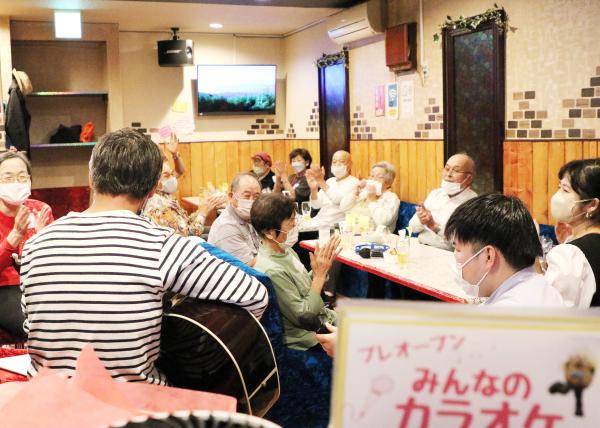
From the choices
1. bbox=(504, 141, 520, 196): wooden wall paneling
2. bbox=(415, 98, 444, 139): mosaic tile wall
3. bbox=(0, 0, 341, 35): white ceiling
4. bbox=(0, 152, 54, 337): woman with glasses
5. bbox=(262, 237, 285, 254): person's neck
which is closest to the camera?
bbox=(262, 237, 285, 254): person's neck

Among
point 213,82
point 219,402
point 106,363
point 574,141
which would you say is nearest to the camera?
point 219,402

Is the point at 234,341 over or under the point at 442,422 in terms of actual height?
under

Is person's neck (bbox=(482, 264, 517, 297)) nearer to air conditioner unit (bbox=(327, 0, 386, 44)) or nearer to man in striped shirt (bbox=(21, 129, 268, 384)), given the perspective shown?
man in striped shirt (bbox=(21, 129, 268, 384))

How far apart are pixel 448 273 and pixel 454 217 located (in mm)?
1942

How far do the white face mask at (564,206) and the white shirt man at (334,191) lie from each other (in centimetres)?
340

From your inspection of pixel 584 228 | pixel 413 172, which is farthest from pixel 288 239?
pixel 413 172

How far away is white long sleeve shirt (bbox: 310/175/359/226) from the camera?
262 inches

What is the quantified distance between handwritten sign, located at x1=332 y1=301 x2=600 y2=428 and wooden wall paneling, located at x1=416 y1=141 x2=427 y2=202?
6017mm

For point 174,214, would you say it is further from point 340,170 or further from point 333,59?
point 333,59

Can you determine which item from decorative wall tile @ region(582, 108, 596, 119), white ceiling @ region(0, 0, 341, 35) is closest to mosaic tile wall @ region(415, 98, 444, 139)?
decorative wall tile @ region(582, 108, 596, 119)

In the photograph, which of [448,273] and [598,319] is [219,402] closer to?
[598,319]

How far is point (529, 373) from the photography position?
0.65m

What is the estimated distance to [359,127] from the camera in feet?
25.5

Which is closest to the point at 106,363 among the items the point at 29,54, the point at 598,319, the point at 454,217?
the point at 454,217
